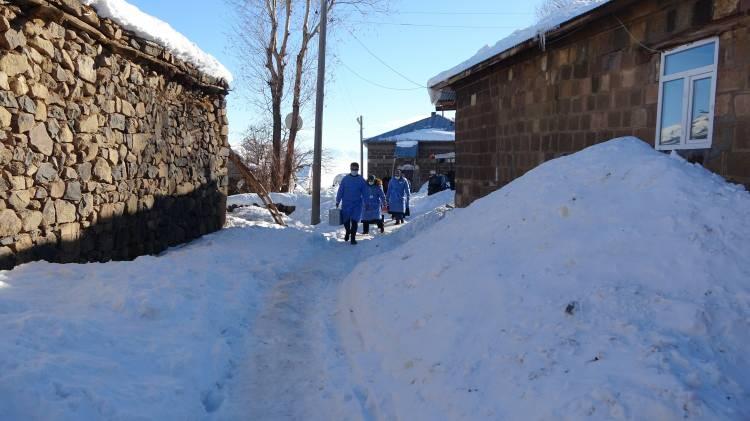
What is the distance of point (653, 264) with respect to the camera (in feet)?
11.0

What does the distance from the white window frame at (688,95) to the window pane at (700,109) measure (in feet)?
0.10

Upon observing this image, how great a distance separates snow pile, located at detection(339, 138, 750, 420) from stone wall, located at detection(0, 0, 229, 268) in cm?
323

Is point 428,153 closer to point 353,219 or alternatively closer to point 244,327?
point 353,219

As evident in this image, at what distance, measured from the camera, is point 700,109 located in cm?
504

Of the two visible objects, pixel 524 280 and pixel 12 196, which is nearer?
pixel 524 280

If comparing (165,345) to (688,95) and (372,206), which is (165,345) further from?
(372,206)

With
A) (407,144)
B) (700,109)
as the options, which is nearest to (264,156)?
(407,144)

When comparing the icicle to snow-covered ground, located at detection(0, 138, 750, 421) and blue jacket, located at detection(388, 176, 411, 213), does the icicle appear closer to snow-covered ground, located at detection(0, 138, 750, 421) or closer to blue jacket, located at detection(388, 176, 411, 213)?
snow-covered ground, located at detection(0, 138, 750, 421)

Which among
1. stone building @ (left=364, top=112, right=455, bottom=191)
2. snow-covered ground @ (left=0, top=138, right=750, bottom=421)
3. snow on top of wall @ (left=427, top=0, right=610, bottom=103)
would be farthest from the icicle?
stone building @ (left=364, top=112, right=455, bottom=191)

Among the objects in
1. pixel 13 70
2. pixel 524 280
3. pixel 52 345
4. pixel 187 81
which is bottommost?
pixel 52 345

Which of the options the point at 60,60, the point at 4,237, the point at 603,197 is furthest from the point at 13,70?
the point at 603,197

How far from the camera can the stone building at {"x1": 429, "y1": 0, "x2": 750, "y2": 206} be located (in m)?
4.65

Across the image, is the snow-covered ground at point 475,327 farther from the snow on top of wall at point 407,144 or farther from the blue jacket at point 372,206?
the snow on top of wall at point 407,144

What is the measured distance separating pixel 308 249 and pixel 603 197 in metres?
5.80
